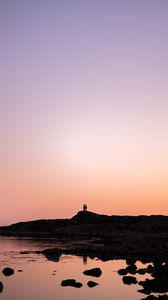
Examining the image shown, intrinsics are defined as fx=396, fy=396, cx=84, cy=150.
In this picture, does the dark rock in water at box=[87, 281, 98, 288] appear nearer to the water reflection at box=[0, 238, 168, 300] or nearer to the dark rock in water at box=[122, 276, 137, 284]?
the water reflection at box=[0, 238, 168, 300]

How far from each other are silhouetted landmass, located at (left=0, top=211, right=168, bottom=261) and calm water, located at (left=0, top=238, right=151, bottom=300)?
652 centimetres

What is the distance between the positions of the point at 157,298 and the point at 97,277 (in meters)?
13.3

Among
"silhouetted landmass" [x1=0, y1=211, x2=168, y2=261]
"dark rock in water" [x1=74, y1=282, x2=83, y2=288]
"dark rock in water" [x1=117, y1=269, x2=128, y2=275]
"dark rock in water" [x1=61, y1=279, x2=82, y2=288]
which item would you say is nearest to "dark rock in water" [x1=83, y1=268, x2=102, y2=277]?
"dark rock in water" [x1=117, y1=269, x2=128, y2=275]

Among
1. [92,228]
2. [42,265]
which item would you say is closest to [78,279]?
[42,265]

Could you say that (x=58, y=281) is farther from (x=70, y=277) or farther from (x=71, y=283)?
(x=71, y=283)

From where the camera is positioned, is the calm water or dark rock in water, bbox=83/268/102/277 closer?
the calm water

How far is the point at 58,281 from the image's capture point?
35.6 metres

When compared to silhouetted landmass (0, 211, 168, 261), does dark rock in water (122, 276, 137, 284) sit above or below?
below

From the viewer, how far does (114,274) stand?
39.2m

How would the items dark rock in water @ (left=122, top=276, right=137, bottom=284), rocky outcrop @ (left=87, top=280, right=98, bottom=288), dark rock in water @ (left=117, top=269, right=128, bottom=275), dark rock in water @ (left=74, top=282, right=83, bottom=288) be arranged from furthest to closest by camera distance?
dark rock in water @ (left=117, top=269, right=128, bottom=275), dark rock in water @ (left=122, top=276, right=137, bottom=284), rocky outcrop @ (left=87, top=280, right=98, bottom=288), dark rock in water @ (left=74, top=282, right=83, bottom=288)

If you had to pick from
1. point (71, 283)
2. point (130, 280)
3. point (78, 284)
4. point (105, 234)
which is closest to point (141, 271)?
point (130, 280)

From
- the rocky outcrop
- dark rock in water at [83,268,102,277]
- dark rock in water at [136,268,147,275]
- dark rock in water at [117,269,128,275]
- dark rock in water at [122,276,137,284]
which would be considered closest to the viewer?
the rocky outcrop

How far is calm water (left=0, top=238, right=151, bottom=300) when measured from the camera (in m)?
29.3

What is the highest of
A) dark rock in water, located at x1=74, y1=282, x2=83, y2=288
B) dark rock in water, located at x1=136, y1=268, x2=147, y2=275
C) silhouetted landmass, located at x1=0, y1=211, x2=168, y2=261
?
silhouetted landmass, located at x1=0, y1=211, x2=168, y2=261
